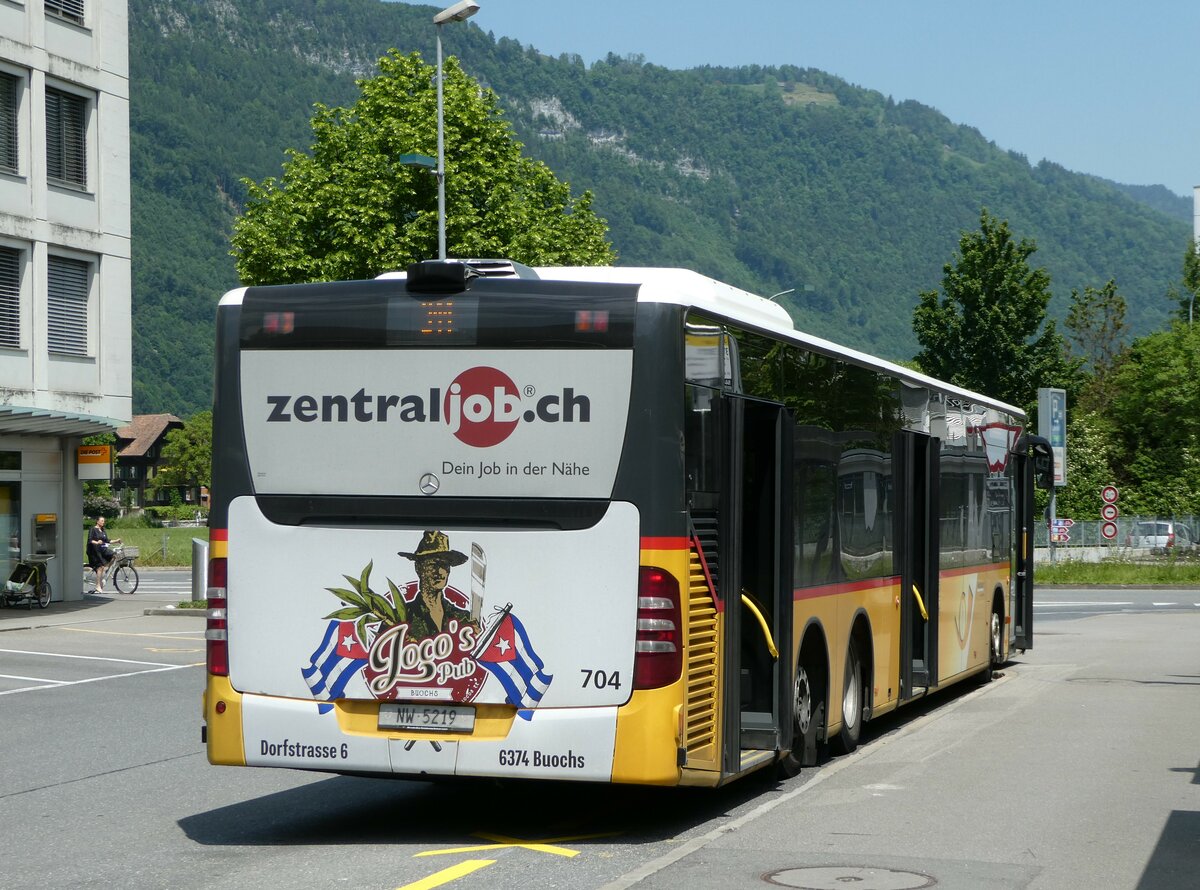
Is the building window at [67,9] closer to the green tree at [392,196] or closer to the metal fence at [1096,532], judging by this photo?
the green tree at [392,196]

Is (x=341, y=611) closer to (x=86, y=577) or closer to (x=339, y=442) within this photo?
(x=339, y=442)

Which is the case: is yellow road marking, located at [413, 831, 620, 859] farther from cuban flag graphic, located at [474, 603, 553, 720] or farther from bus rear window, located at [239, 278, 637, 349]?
bus rear window, located at [239, 278, 637, 349]

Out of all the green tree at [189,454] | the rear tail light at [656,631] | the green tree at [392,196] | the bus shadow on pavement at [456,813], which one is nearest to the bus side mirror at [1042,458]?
the bus shadow on pavement at [456,813]

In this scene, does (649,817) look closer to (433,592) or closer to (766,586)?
(766,586)

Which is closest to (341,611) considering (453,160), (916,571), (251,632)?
(251,632)

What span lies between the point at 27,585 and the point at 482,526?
80.5 feet

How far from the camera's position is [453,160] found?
39188mm

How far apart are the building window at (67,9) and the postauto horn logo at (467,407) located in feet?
86.5

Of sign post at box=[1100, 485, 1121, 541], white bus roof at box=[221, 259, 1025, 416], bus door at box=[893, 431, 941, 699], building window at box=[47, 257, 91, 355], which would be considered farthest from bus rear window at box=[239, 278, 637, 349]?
sign post at box=[1100, 485, 1121, 541]

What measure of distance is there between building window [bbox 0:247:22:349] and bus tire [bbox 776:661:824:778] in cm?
2360

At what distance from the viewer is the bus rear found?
8.78 meters

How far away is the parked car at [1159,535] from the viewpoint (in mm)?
61125

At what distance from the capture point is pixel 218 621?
9352 millimetres

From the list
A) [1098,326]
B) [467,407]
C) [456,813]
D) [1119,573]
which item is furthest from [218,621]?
[1098,326]
